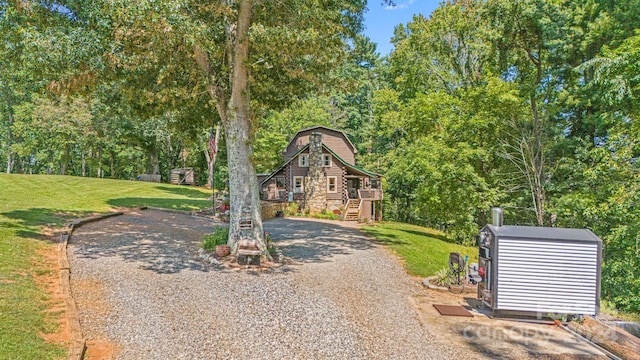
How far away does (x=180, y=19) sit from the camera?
8555mm

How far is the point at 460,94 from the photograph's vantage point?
2159 centimetres

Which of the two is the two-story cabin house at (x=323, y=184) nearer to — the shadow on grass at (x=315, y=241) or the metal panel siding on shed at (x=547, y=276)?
the shadow on grass at (x=315, y=241)

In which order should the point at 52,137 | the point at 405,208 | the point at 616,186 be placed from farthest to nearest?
the point at 405,208 < the point at 52,137 < the point at 616,186

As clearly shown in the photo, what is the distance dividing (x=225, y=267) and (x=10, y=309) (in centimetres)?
465

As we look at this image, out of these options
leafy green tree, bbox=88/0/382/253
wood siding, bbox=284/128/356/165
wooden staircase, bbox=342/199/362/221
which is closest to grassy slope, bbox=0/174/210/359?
leafy green tree, bbox=88/0/382/253

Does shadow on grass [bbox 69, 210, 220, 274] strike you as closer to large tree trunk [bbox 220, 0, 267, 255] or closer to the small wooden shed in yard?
large tree trunk [bbox 220, 0, 267, 255]

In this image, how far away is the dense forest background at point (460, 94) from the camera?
9945 mm

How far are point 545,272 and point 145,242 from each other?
36.1 ft

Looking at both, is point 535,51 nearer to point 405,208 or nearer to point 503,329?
point 503,329

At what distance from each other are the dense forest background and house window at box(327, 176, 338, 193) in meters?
5.00

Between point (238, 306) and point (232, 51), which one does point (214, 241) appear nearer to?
point (238, 306)

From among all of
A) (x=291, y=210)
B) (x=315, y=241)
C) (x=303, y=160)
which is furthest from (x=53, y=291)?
(x=303, y=160)

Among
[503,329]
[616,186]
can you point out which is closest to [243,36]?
[503,329]

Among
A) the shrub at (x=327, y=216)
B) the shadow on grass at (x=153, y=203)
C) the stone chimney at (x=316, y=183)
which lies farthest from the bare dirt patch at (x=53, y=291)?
the stone chimney at (x=316, y=183)
